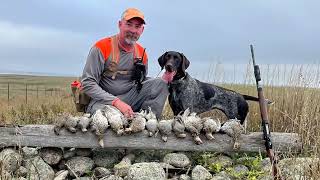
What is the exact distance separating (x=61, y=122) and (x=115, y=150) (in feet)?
3.01

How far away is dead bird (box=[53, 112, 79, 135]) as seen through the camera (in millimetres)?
7141

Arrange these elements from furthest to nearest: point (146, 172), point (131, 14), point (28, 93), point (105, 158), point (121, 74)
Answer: point (28, 93)
point (121, 74)
point (131, 14)
point (105, 158)
point (146, 172)

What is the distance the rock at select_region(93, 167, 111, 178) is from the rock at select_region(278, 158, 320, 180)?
2315 mm

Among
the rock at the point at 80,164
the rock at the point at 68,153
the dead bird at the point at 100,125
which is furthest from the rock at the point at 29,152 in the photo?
the dead bird at the point at 100,125

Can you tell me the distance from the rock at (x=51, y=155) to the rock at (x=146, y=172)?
1.36 metres

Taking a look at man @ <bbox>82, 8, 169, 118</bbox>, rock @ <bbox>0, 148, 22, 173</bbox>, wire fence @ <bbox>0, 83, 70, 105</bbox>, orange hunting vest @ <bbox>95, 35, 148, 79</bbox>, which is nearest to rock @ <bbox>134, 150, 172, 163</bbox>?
man @ <bbox>82, 8, 169, 118</bbox>

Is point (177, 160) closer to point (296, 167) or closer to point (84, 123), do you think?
point (84, 123)

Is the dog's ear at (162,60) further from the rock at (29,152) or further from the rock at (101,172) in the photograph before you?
the rock at (29,152)

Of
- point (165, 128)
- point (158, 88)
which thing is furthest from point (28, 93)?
point (165, 128)

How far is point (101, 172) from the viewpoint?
6.90m

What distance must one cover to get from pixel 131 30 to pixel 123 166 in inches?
88.8

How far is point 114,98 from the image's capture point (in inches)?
302

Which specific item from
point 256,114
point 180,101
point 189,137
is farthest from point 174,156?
point 256,114

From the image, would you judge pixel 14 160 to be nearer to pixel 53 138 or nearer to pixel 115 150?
pixel 53 138
